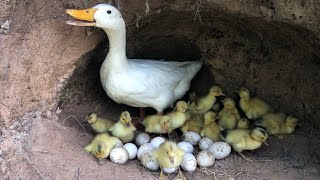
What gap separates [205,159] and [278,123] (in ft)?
2.43

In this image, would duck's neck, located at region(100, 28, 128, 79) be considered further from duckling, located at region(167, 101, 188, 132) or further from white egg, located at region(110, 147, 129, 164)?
white egg, located at region(110, 147, 129, 164)

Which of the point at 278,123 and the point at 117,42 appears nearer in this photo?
the point at 117,42

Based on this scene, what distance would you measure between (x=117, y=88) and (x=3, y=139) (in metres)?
0.86

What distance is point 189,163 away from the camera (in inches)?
124

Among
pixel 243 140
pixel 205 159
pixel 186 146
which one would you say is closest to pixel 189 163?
pixel 205 159

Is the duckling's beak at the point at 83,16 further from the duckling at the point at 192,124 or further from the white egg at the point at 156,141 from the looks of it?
the duckling at the point at 192,124

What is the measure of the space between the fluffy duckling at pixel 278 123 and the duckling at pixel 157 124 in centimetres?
73

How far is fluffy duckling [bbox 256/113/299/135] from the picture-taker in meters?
3.55

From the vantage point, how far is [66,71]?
11.3ft

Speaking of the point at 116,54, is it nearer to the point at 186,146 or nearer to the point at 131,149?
the point at 131,149

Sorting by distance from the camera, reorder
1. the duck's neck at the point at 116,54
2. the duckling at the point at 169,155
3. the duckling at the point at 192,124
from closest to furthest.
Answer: the duckling at the point at 169,155
the duck's neck at the point at 116,54
the duckling at the point at 192,124

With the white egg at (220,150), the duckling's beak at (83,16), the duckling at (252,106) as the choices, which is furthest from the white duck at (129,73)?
the white egg at (220,150)

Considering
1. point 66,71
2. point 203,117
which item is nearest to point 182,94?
point 203,117

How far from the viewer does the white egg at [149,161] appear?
3.16 metres
